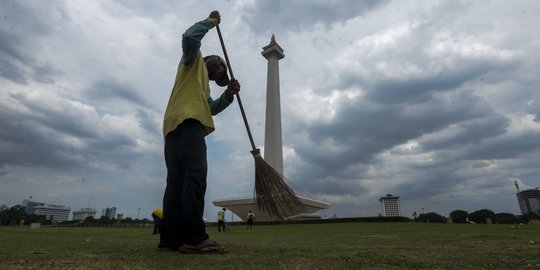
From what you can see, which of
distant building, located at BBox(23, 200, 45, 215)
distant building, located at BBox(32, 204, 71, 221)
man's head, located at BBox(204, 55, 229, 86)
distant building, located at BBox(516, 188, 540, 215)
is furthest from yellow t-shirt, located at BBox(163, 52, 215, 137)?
distant building, located at BBox(23, 200, 45, 215)

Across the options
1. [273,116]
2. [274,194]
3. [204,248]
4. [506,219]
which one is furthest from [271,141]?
[506,219]

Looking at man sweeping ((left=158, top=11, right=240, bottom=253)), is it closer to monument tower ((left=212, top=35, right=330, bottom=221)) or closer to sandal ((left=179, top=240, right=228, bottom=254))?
sandal ((left=179, top=240, right=228, bottom=254))

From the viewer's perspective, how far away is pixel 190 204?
2.79m

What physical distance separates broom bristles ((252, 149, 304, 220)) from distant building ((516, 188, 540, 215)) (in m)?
101

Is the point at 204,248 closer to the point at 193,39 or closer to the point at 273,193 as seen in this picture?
the point at 273,193

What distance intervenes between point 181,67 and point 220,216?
13.3 m

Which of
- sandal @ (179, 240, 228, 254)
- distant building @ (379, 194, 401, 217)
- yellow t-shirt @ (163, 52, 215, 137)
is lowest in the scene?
sandal @ (179, 240, 228, 254)

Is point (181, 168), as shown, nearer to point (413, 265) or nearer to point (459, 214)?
point (413, 265)

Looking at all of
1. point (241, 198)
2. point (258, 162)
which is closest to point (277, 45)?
point (241, 198)

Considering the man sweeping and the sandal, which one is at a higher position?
the man sweeping

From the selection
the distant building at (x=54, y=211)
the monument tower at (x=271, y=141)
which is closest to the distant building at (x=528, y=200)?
the monument tower at (x=271, y=141)

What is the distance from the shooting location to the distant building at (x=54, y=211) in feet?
449

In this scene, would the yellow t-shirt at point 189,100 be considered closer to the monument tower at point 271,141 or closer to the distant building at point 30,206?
the monument tower at point 271,141

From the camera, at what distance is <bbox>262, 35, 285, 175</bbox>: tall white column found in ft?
112
